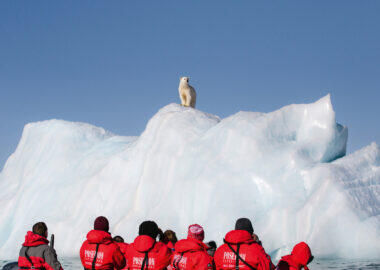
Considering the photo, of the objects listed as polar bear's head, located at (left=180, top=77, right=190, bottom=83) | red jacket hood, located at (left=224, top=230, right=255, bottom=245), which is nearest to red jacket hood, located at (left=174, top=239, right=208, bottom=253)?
red jacket hood, located at (left=224, top=230, right=255, bottom=245)

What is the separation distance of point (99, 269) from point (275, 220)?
6498 millimetres

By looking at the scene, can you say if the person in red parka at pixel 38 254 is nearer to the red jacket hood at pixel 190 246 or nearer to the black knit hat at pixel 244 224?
the red jacket hood at pixel 190 246

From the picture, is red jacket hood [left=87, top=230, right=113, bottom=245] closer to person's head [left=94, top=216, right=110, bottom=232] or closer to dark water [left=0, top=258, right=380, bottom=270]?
person's head [left=94, top=216, right=110, bottom=232]

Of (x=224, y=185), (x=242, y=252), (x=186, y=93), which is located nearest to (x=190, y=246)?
(x=242, y=252)

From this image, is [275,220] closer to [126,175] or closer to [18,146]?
[126,175]

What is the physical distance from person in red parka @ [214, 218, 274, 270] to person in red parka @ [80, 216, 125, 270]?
1.18m

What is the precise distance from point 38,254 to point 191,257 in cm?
165

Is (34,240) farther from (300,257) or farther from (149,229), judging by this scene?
(300,257)

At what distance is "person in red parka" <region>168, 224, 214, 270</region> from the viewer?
174 inches

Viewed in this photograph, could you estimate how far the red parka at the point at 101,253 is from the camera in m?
4.89

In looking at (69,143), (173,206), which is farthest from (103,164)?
(173,206)

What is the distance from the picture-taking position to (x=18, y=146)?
19547 millimetres

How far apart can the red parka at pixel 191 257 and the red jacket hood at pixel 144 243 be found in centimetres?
24

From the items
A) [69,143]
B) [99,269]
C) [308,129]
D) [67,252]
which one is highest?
[69,143]
